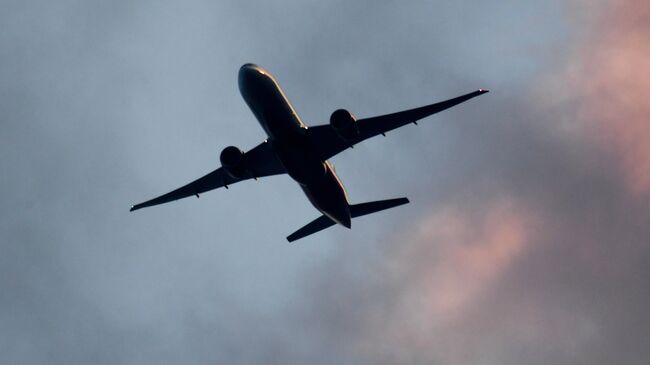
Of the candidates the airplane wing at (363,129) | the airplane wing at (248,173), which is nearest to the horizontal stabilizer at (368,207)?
the airplane wing at (363,129)

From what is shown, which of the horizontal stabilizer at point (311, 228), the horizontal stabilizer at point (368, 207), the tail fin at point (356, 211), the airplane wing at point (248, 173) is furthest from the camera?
the horizontal stabilizer at point (311, 228)

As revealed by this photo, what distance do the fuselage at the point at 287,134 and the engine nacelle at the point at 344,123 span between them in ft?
9.35

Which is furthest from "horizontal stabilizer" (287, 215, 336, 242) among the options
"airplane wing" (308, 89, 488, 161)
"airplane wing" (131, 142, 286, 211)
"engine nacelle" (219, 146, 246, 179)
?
"engine nacelle" (219, 146, 246, 179)

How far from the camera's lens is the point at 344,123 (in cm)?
7031

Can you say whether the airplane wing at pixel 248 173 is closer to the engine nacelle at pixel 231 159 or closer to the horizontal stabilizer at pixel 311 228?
the engine nacelle at pixel 231 159

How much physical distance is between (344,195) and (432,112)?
1060 cm

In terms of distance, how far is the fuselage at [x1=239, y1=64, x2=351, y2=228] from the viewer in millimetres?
69625

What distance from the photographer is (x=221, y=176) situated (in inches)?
3157

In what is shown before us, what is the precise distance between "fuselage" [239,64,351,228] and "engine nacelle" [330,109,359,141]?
2.85 meters

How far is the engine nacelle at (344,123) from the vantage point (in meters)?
70.4

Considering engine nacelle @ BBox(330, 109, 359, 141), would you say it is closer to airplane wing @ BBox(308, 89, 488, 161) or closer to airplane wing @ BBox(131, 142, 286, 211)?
airplane wing @ BBox(308, 89, 488, 161)

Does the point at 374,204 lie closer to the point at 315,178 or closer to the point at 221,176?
the point at 315,178

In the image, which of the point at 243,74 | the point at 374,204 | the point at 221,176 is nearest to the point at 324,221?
the point at 374,204

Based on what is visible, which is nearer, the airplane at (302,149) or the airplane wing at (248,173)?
the airplane at (302,149)
